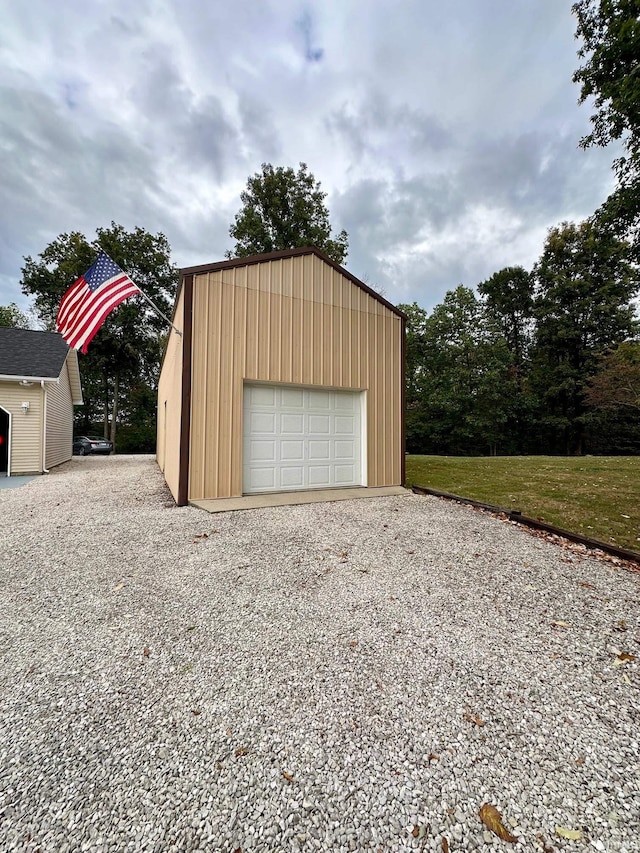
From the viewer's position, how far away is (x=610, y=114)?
4836 mm

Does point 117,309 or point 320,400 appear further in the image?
point 117,309

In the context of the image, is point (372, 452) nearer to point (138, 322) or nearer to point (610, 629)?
point (610, 629)

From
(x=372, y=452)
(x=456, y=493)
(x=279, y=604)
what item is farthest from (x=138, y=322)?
(x=279, y=604)

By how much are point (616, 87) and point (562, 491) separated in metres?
5.94

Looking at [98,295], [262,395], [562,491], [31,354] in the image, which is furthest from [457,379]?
[31,354]

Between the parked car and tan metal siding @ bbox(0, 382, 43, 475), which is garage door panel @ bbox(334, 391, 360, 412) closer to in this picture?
tan metal siding @ bbox(0, 382, 43, 475)

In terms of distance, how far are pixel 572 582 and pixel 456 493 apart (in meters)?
3.46

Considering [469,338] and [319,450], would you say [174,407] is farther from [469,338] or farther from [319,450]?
[469,338]

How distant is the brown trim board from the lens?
5555 mm

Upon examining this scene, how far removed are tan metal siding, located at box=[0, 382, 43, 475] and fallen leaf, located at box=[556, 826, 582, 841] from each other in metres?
12.5

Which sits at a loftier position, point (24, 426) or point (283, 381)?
point (283, 381)

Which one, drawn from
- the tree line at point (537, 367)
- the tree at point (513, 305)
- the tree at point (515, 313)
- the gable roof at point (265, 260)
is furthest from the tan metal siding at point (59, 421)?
the tree at point (513, 305)

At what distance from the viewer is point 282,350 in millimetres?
6340

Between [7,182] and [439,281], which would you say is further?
[439,281]
